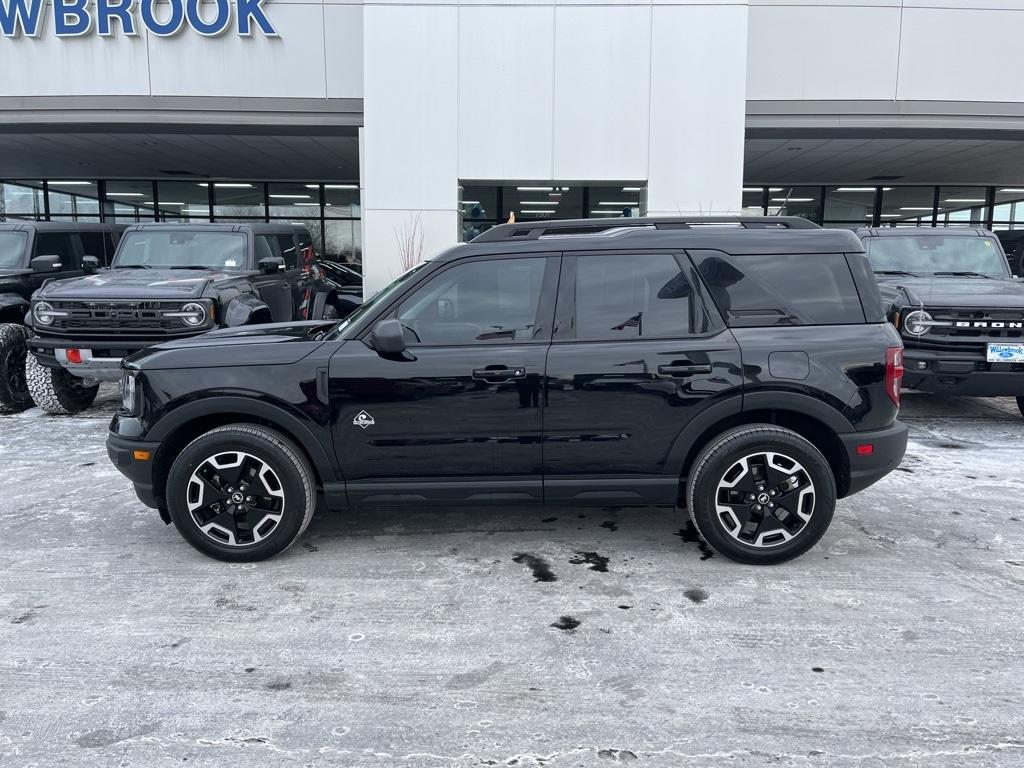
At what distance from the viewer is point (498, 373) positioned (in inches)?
162

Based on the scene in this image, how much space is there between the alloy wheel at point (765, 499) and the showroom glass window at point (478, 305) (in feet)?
4.51

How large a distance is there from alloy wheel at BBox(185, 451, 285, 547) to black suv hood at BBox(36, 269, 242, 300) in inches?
140

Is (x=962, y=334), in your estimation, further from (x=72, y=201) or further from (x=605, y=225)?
(x=72, y=201)

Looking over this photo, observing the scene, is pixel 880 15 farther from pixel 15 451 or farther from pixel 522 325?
pixel 15 451

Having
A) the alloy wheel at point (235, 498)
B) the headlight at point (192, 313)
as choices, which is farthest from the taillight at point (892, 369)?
the headlight at point (192, 313)

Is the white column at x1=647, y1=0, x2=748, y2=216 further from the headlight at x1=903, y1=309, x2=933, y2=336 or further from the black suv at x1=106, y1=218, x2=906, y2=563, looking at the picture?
the black suv at x1=106, y1=218, x2=906, y2=563

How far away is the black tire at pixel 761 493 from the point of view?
13.5 ft

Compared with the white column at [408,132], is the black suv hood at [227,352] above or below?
below

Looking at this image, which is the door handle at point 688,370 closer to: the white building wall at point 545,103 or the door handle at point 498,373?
the door handle at point 498,373

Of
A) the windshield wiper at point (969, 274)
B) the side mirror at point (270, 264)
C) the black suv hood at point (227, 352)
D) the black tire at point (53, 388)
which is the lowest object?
the black tire at point (53, 388)

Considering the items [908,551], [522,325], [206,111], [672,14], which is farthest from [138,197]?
[908,551]

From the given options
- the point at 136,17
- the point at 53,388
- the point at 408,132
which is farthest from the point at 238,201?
the point at 53,388

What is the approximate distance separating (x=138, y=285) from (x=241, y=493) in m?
4.21

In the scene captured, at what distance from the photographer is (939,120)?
13.8 metres
